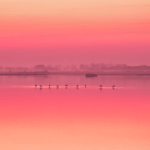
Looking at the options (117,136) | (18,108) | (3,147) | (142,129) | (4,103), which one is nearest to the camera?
(3,147)

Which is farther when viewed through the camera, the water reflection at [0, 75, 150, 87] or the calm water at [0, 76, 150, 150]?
the water reflection at [0, 75, 150, 87]

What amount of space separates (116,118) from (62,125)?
2.77 metres

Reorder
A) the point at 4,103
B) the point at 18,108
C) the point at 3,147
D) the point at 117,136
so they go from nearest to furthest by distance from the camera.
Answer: the point at 3,147 < the point at 117,136 < the point at 18,108 < the point at 4,103

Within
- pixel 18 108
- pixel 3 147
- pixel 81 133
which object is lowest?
pixel 3 147

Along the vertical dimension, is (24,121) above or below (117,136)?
above

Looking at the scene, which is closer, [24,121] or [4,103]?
[24,121]

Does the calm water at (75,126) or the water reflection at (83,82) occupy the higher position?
the water reflection at (83,82)

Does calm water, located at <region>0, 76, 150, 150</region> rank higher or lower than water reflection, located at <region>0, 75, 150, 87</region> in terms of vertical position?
lower

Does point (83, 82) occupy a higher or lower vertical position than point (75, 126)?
higher

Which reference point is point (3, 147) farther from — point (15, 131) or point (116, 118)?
point (116, 118)

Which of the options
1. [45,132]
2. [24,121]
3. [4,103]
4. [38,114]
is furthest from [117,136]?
[4,103]

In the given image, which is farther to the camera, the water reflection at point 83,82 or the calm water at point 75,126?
the water reflection at point 83,82

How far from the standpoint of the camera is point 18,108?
19250 millimetres

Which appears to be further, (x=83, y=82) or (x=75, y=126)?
(x=83, y=82)
